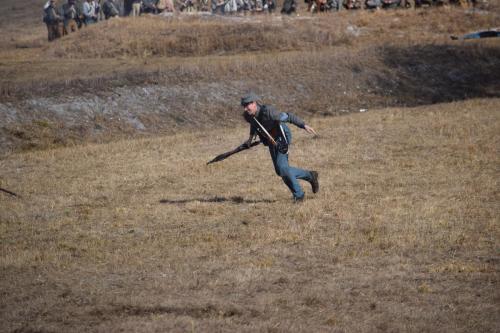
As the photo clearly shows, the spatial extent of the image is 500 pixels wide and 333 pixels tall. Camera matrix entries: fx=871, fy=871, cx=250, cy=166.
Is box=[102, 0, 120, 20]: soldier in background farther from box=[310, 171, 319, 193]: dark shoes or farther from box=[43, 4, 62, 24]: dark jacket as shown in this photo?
box=[310, 171, 319, 193]: dark shoes

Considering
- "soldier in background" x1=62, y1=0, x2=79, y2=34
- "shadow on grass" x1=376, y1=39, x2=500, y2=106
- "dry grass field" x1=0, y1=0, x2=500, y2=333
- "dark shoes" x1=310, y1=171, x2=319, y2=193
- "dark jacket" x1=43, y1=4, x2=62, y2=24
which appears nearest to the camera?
"dry grass field" x1=0, y1=0, x2=500, y2=333

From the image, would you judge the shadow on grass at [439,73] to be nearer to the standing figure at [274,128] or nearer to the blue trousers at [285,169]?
the blue trousers at [285,169]

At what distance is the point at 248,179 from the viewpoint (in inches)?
686

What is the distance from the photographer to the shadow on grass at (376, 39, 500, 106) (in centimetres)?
2991

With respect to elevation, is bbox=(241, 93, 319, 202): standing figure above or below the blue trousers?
above

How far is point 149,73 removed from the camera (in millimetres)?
28500

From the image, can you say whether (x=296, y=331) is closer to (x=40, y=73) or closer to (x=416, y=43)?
(x=40, y=73)

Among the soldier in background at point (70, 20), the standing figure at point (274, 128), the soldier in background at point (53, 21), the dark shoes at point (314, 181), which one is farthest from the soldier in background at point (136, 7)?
the standing figure at point (274, 128)

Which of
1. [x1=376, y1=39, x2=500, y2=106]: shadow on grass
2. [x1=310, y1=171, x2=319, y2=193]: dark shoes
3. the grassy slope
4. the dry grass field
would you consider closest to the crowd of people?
the dry grass field

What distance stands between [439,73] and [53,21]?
1664 cm

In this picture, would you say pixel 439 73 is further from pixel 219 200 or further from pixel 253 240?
pixel 253 240

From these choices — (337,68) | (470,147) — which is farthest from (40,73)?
(470,147)

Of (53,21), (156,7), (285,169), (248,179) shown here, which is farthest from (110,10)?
(285,169)

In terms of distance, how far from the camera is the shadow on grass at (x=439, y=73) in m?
29.9
